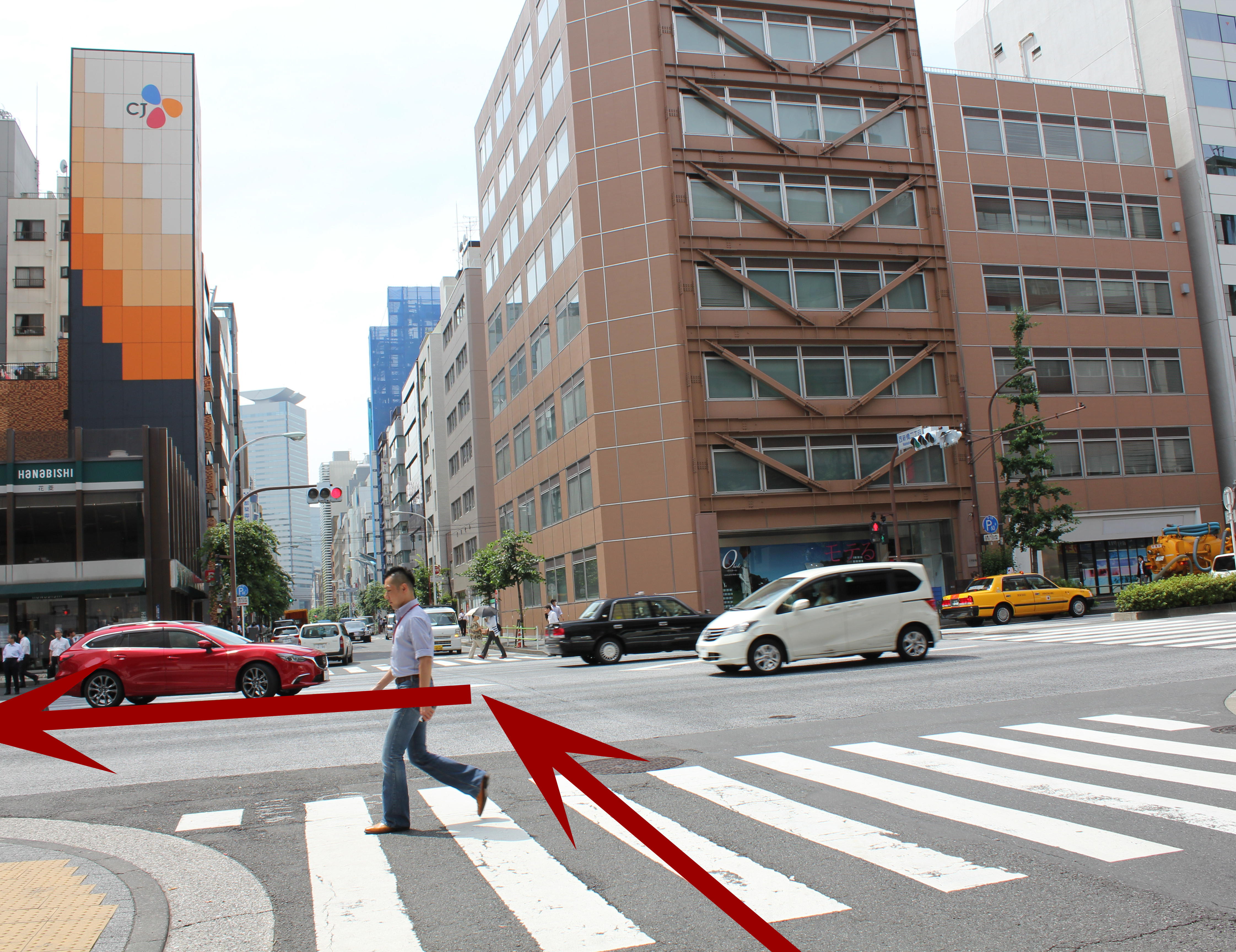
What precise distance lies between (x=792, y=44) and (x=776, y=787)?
3908 cm

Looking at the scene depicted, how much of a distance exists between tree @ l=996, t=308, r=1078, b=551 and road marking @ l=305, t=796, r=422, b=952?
113 ft

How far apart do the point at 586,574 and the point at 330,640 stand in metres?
10.3

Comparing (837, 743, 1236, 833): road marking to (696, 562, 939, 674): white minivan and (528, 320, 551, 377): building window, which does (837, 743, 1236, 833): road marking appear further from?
(528, 320, 551, 377): building window

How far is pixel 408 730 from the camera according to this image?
21.1ft

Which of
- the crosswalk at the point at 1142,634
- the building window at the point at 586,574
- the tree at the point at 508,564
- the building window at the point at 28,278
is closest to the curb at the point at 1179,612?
the crosswalk at the point at 1142,634

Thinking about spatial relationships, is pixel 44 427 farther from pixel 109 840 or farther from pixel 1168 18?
pixel 1168 18

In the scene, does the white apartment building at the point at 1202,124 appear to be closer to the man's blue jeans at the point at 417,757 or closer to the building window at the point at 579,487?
the building window at the point at 579,487

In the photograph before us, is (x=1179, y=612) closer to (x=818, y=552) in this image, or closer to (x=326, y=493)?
(x=818, y=552)

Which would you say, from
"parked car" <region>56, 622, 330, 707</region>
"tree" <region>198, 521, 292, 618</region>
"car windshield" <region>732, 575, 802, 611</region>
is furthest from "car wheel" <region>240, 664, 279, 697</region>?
"tree" <region>198, 521, 292, 618</region>

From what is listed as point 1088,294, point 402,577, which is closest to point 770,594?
point 402,577

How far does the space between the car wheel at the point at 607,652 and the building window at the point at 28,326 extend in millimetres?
57216

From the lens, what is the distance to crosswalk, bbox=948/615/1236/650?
1808 cm

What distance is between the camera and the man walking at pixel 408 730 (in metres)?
6.45

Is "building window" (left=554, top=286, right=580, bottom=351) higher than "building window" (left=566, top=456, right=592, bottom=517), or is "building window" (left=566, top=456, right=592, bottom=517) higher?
"building window" (left=554, top=286, right=580, bottom=351)
